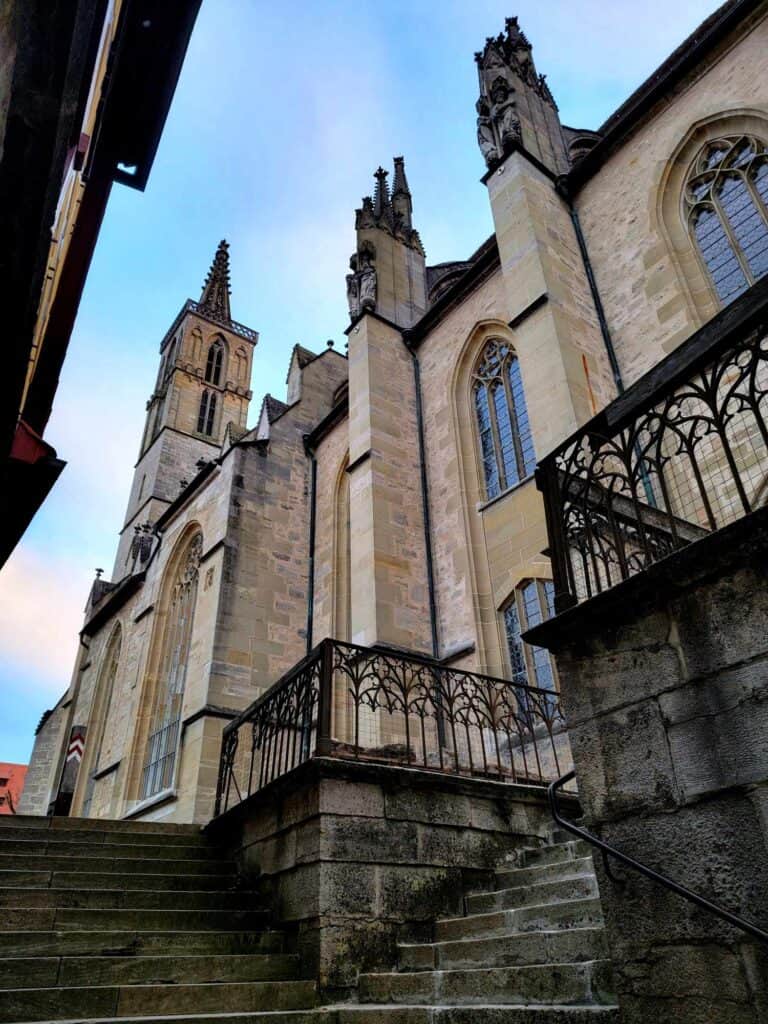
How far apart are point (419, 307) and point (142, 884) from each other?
12890 mm

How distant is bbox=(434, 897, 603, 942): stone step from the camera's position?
436 cm

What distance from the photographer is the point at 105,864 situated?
262 inches

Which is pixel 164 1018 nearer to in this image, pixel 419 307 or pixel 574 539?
pixel 574 539

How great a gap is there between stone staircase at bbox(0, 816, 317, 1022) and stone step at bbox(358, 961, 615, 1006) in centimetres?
74

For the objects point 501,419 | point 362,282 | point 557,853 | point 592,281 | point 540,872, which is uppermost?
point 362,282

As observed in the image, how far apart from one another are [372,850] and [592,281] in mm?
9270

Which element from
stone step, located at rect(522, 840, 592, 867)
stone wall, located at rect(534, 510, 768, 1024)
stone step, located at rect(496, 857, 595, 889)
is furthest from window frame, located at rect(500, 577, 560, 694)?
stone wall, located at rect(534, 510, 768, 1024)

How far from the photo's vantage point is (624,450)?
3.88m

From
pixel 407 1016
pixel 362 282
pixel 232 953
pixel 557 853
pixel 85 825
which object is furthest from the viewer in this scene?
pixel 362 282

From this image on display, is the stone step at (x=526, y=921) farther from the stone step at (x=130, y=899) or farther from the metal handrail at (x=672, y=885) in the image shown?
the stone step at (x=130, y=899)

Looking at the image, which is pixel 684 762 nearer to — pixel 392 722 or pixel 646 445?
pixel 646 445

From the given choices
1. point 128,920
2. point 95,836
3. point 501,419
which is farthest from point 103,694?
point 128,920

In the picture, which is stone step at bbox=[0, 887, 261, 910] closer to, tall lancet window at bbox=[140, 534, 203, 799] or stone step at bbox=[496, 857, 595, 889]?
stone step at bbox=[496, 857, 595, 889]

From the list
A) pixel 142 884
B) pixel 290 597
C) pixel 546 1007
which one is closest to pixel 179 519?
pixel 290 597
